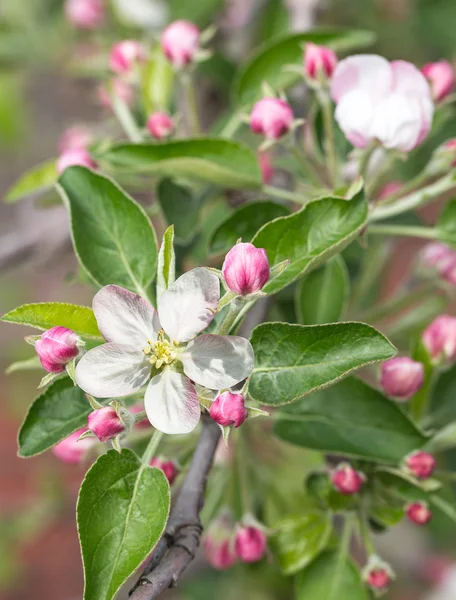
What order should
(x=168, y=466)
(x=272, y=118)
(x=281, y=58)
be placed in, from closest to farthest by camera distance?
(x=168, y=466) < (x=272, y=118) < (x=281, y=58)

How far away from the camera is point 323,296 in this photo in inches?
38.4

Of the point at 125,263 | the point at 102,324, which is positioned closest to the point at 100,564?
the point at 102,324

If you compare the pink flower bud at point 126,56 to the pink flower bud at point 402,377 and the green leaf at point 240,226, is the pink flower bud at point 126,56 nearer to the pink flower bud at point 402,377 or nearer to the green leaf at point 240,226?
the green leaf at point 240,226

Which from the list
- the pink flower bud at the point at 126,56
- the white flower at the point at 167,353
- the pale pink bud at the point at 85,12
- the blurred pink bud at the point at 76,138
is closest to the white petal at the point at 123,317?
the white flower at the point at 167,353

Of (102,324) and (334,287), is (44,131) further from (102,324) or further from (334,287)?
(102,324)

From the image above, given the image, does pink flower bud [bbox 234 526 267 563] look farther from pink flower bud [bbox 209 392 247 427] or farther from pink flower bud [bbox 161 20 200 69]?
pink flower bud [bbox 161 20 200 69]

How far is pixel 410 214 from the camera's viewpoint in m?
1.12

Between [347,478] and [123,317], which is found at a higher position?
[123,317]

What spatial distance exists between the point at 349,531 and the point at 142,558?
0.41 meters

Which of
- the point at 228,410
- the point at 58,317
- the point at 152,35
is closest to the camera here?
A: the point at 228,410

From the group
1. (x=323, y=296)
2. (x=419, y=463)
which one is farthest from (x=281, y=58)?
(x=419, y=463)

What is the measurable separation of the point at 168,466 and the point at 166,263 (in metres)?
0.25

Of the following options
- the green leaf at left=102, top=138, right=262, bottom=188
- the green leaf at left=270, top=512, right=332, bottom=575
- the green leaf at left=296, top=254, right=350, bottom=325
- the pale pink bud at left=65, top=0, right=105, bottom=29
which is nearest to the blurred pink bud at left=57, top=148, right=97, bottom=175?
the green leaf at left=102, top=138, right=262, bottom=188

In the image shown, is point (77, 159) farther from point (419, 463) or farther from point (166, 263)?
point (419, 463)
